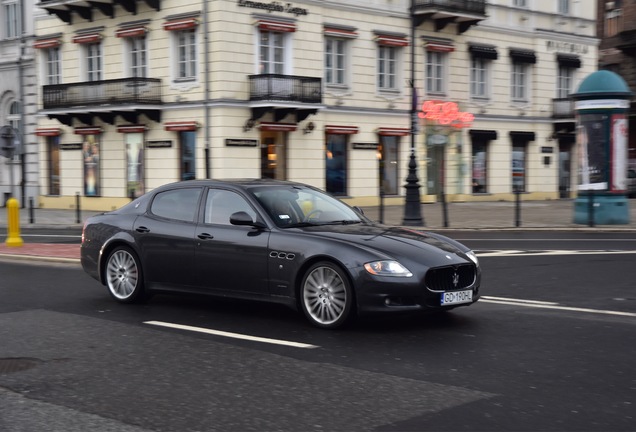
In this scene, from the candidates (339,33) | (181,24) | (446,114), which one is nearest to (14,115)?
(181,24)

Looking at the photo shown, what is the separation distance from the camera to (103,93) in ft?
110

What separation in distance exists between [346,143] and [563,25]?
1510 centimetres

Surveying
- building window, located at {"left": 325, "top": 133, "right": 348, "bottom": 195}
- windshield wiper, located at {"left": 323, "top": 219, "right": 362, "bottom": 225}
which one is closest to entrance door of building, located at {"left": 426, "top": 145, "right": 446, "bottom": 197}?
building window, located at {"left": 325, "top": 133, "right": 348, "bottom": 195}

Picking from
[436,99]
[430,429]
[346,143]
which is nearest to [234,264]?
[430,429]

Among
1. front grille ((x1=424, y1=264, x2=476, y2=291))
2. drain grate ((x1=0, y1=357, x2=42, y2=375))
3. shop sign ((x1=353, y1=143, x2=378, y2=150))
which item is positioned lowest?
drain grate ((x1=0, y1=357, x2=42, y2=375))

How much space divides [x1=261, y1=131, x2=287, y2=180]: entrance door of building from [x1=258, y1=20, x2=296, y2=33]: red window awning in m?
3.77

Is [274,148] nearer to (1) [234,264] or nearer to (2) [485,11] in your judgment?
(2) [485,11]

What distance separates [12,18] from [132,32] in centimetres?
838

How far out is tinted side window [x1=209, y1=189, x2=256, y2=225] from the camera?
923 cm

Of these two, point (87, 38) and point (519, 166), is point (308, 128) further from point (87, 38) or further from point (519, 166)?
point (519, 166)

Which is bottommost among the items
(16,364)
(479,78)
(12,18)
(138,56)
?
→ (16,364)

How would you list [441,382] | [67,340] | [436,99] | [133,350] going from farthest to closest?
[436,99] < [67,340] < [133,350] < [441,382]

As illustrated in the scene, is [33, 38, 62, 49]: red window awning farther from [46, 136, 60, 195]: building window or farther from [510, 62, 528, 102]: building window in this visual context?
[510, 62, 528, 102]: building window

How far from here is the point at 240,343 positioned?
7.71 m
